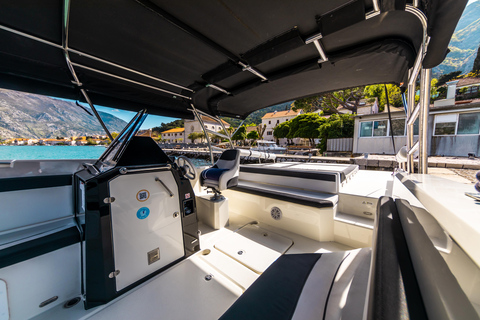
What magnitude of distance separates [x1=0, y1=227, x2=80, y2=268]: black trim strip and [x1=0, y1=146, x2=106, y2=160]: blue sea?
1249 millimetres

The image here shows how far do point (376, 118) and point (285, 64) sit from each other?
10.5 m

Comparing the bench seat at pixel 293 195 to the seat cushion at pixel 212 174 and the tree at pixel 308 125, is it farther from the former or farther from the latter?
the tree at pixel 308 125

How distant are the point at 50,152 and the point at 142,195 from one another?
7.01ft

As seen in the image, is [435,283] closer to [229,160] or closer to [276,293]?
[276,293]

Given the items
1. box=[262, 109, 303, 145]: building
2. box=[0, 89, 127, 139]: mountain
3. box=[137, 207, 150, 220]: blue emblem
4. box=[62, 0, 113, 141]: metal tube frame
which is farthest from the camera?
box=[262, 109, 303, 145]: building

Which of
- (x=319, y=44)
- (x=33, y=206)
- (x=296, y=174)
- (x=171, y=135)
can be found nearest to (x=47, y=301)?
(x=33, y=206)

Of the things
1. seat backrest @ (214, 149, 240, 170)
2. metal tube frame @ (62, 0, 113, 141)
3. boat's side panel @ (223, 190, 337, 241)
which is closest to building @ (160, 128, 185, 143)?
metal tube frame @ (62, 0, 113, 141)

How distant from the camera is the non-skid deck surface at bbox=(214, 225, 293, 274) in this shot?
5.10ft

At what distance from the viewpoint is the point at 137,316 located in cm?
106

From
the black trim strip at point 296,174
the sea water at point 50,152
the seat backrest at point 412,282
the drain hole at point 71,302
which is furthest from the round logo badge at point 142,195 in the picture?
the black trim strip at point 296,174

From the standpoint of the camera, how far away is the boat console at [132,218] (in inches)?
43.2

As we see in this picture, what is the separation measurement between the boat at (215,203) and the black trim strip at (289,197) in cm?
3

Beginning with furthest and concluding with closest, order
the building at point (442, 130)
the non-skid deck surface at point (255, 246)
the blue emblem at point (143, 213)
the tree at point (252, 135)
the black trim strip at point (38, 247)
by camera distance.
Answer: the tree at point (252, 135) < the building at point (442, 130) < the non-skid deck surface at point (255, 246) < the blue emblem at point (143, 213) < the black trim strip at point (38, 247)

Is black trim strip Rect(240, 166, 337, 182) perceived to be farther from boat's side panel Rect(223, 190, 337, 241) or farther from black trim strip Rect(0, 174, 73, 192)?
black trim strip Rect(0, 174, 73, 192)
